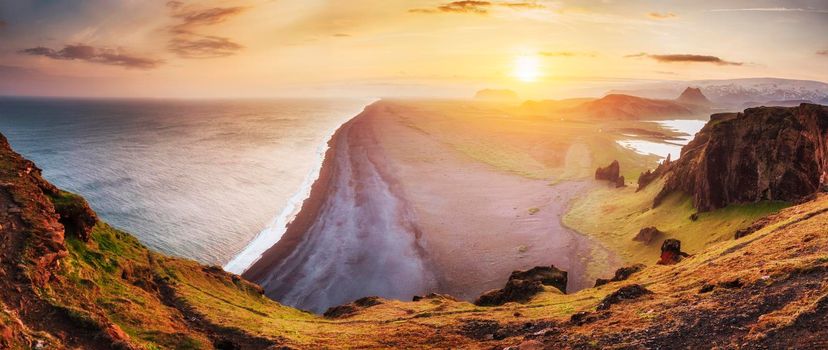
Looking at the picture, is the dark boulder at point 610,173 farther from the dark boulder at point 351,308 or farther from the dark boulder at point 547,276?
the dark boulder at point 351,308

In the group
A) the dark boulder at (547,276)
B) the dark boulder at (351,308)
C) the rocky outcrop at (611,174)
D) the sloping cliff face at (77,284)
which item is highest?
the sloping cliff face at (77,284)

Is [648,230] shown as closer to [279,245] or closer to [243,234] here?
[279,245]

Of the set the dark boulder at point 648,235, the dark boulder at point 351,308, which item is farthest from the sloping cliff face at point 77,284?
the dark boulder at point 648,235

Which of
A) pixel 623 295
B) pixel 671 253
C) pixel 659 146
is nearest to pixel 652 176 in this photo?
pixel 671 253

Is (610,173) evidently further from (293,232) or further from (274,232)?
(274,232)

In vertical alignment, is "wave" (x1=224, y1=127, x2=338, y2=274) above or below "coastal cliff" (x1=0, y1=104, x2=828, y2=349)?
below

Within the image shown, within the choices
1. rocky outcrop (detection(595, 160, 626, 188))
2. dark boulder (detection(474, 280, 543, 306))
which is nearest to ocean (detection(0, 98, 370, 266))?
dark boulder (detection(474, 280, 543, 306))

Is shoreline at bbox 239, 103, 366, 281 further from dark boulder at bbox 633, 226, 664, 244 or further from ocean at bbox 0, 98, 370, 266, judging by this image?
dark boulder at bbox 633, 226, 664, 244
